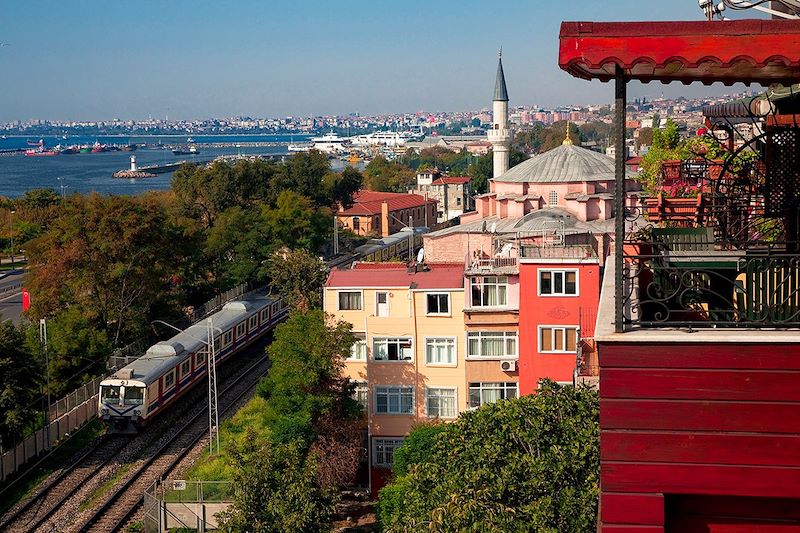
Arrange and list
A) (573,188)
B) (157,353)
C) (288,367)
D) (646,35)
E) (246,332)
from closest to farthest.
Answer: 1. (646,35)
2. (288,367)
3. (157,353)
4. (246,332)
5. (573,188)

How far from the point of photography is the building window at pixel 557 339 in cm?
→ 1850

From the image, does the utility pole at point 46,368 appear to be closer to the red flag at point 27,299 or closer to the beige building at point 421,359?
the red flag at point 27,299

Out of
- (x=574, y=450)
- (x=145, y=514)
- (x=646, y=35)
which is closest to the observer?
(x=646, y=35)

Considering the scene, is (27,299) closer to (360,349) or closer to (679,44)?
(360,349)

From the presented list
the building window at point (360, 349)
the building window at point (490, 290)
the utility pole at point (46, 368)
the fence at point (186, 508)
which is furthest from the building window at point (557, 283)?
the utility pole at point (46, 368)

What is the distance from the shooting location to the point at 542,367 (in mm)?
18734

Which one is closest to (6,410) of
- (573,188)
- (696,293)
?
(696,293)

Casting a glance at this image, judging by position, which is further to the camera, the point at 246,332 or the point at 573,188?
the point at 573,188

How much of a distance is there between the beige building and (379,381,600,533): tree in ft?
21.0

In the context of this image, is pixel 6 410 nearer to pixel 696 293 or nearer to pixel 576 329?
pixel 576 329

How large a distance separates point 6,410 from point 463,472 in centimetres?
1057

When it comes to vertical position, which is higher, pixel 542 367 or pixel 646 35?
pixel 646 35

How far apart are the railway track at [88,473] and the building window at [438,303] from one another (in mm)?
5880

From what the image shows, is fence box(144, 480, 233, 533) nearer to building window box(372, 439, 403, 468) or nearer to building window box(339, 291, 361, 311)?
building window box(372, 439, 403, 468)
